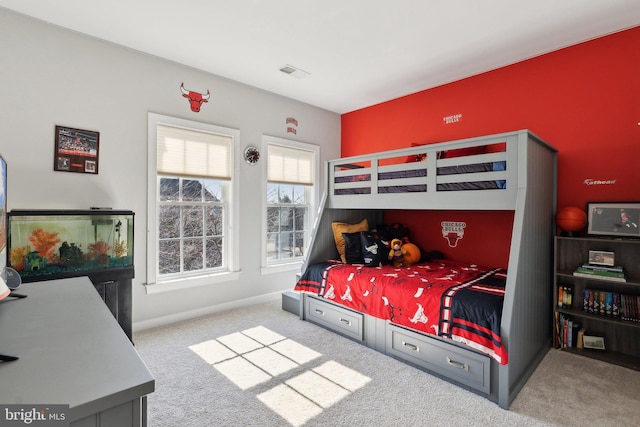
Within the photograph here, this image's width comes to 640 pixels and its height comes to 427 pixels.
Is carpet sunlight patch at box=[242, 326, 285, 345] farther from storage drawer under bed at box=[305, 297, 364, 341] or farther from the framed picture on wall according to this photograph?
the framed picture on wall

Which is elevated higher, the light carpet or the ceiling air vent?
the ceiling air vent

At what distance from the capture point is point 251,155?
376 centimetres

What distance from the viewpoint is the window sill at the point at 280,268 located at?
155 inches

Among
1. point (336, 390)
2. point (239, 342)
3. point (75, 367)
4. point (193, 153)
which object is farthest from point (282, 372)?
point (193, 153)

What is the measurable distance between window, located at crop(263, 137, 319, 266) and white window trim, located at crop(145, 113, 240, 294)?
1.45 ft

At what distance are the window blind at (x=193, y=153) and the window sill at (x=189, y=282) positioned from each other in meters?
1.08

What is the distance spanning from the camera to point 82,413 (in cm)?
63

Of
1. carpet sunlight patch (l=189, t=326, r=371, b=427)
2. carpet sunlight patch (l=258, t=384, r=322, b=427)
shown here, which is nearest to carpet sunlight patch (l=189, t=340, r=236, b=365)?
carpet sunlight patch (l=189, t=326, r=371, b=427)

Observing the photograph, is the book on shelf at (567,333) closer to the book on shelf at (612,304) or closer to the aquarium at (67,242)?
the book on shelf at (612,304)

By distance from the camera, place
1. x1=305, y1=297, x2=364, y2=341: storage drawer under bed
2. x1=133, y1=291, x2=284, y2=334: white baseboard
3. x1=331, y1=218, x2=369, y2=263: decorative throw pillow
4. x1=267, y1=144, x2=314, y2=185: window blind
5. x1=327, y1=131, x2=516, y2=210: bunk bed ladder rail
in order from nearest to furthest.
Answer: x1=327, y1=131, x2=516, y2=210: bunk bed ladder rail, x1=305, y1=297, x2=364, y2=341: storage drawer under bed, x1=133, y1=291, x2=284, y2=334: white baseboard, x1=331, y1=218, x2=369, y2=263: decorative throw pillow, x1=267, y1=144, x2=314, y2=185: window blind

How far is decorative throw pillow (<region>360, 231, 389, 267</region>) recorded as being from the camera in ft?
10.4

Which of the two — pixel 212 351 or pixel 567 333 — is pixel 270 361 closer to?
pixel 212 351

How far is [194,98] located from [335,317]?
264cm

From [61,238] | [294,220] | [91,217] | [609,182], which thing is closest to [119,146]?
[91,217]
